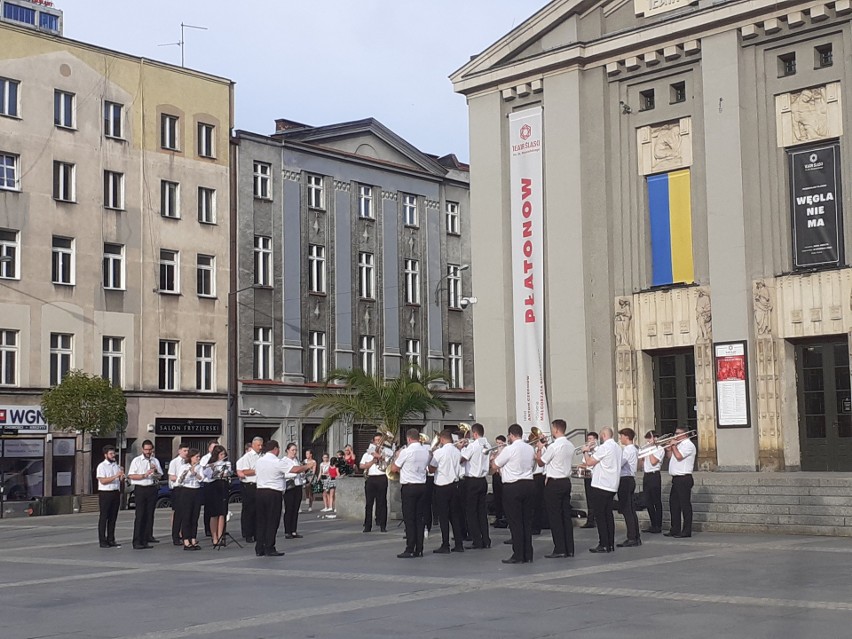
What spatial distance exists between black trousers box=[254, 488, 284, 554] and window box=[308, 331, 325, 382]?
109 ft

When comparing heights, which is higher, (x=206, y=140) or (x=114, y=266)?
(x=206, y=140)

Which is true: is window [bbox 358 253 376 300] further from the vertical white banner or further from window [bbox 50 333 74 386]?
the vertical white banner

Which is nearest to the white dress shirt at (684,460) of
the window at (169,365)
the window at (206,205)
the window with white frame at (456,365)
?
the window at (169,365)

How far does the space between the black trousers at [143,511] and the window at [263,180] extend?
30650 mm

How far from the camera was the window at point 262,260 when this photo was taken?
51.8 m

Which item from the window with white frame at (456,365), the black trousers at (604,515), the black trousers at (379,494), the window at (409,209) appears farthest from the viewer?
the window with white frame at (456,365)

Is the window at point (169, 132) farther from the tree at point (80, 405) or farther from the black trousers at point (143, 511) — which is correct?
the black trousers at point (143, 511)

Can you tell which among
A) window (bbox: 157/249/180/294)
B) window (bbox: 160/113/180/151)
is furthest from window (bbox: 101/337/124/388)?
window (bbox: 160/113/180/151)

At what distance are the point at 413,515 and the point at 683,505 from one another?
5.40 metres

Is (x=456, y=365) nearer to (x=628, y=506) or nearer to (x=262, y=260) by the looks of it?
(x=262, y=260)

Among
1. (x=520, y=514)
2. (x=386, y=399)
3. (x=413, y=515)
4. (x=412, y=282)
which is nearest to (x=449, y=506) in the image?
(x=413, y=515)

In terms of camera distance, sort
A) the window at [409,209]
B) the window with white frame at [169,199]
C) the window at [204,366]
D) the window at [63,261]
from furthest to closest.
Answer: the window at [409,209] < the window at [204,366] < the window with white frame at [169,199] < the window at [63,261]

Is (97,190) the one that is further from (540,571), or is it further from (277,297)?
(540,571)

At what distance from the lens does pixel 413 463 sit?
65.3 ft
